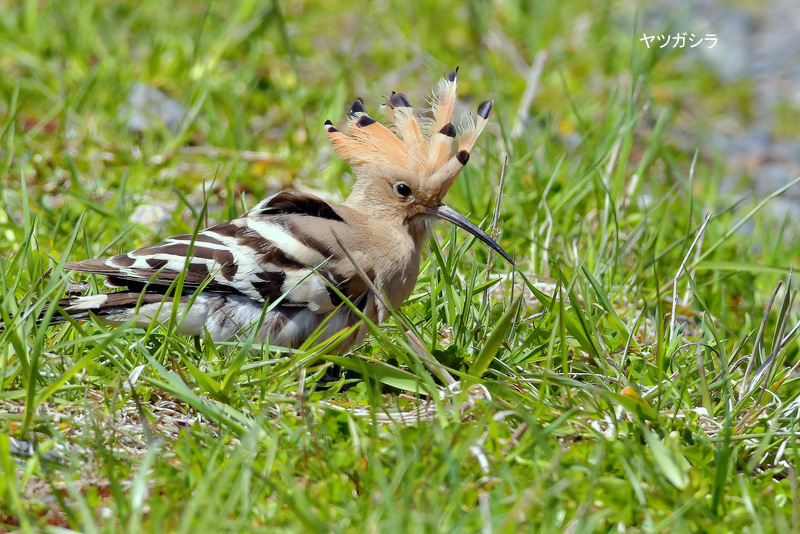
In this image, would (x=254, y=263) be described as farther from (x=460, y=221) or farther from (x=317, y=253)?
(x=460, y=221)

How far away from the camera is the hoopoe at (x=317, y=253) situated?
2.63 m

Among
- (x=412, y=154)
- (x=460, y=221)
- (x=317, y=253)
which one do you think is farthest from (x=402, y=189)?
(x=317, y=253)

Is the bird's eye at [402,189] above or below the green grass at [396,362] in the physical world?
above

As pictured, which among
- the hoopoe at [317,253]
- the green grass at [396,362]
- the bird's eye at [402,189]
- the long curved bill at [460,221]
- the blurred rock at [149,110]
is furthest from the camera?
the blurred rock at [149,110]

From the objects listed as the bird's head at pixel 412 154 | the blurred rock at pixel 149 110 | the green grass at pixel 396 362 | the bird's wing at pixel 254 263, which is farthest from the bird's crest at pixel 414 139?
the blurred rock at pixel 149 110

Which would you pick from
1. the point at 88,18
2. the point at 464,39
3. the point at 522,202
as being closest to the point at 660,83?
the point at 464,39

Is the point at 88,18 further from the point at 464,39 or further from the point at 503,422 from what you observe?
the point at 503,422

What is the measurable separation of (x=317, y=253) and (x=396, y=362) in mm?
423

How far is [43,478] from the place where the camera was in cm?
198

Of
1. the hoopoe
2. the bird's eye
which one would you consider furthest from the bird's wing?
the bird's eye

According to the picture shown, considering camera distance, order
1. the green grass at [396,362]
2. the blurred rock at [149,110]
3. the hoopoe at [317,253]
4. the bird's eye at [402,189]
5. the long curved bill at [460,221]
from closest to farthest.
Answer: the green grass at [396,362] < the hoopoe at [317,253] < the long curved bill at [460,221] < the bird's eye at [402,189] < the blurred rock at [149,110]

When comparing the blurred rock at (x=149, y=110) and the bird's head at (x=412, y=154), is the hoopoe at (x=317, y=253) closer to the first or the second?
the bird's head at (x=412, y=154)

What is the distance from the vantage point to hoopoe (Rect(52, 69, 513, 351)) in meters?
2.63

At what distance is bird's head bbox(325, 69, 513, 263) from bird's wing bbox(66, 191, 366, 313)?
323mm
